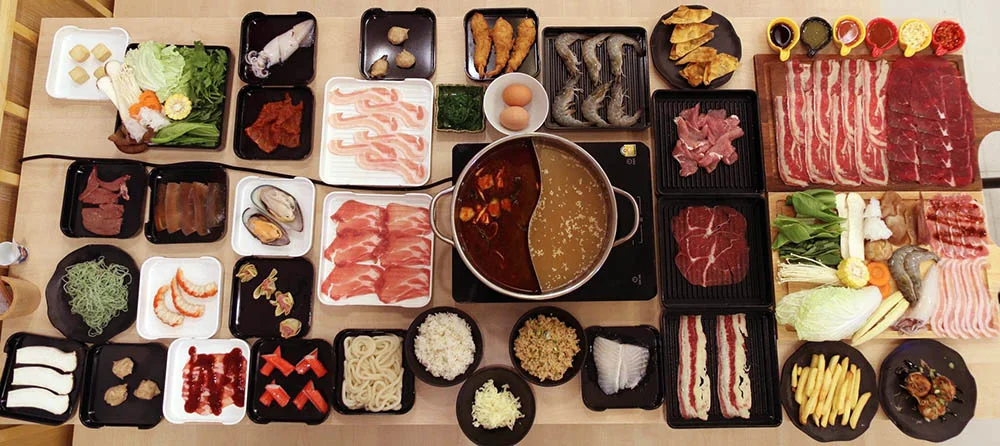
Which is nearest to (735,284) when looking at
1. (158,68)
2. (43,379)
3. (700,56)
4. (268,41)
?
(700,56)

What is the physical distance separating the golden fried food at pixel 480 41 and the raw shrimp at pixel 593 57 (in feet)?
1.58

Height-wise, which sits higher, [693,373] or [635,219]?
[635,219]

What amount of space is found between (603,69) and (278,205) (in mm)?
1706

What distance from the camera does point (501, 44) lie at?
2629mm

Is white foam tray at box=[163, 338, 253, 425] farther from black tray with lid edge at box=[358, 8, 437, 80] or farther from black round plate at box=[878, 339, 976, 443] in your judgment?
black round plate at box=[878, 339, 976, 443]

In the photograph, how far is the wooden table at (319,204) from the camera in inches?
94.2

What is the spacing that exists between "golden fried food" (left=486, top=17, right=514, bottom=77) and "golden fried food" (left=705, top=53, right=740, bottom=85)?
0.98m

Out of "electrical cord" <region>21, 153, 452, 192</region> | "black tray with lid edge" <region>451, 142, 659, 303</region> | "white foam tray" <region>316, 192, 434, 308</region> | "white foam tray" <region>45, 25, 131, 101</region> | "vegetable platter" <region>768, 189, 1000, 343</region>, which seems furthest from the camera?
"white foam tray" <region>45, 25, 131, 101</region>

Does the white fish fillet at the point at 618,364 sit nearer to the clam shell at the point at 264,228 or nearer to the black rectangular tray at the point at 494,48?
the black rectangular tray at the point at 494,48

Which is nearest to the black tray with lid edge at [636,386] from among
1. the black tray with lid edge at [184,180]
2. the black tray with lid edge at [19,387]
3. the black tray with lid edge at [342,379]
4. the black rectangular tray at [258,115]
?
the black tray with lid edge at [342,379]

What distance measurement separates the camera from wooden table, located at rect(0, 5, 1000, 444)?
239cm

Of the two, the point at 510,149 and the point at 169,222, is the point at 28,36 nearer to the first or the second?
the point at 169,222

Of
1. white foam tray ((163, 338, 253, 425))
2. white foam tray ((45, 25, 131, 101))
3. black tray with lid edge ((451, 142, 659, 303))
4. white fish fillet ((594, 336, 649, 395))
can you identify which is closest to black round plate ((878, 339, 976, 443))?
white fish fillet ((594, 336, 649, 395))

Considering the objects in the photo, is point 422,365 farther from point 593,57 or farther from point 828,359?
point 828,359
